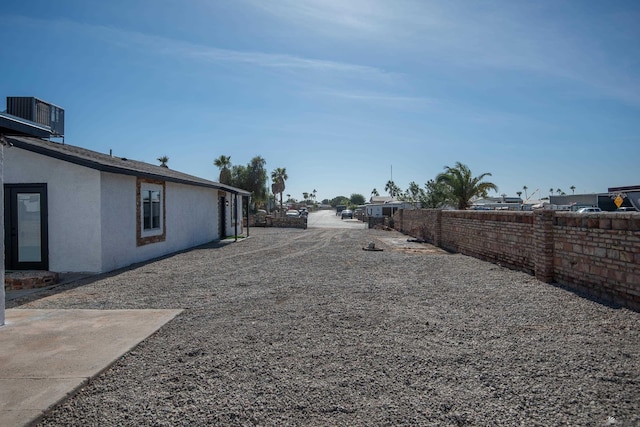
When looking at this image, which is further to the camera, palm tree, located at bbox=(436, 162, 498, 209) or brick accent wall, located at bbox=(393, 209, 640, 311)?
palm tree, located at bbox=(436, 162, 498, 209)

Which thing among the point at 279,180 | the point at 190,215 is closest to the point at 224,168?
the point at 279,180

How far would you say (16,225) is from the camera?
11.1 meters

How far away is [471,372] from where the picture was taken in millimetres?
4285

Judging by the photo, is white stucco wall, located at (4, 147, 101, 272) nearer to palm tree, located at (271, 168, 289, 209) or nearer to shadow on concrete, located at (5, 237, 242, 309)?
shadow on concrete, located at (5, 237, 242, 309)

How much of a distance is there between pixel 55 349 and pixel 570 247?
9096 mm

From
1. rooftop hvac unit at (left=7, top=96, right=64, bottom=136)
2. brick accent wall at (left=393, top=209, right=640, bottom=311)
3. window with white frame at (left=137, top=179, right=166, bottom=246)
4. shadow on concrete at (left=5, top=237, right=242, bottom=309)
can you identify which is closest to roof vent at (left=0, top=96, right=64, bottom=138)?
rooftop hvac unit at (left=7, top=96, right=64, bottom=136)

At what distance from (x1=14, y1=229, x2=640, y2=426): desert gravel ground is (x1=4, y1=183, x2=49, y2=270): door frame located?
3118mm

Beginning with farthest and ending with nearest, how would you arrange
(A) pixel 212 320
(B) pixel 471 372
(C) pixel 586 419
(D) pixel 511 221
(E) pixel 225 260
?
(E) pixel 225 260, (D) pixel 511 221, (A) pixel 212 320, (B) pixel 471 372, (C) pixel 586 419

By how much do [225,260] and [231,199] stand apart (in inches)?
505

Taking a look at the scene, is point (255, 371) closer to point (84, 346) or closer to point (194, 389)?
point (194, 389)

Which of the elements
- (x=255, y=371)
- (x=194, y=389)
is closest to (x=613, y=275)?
(x=255, y=371)

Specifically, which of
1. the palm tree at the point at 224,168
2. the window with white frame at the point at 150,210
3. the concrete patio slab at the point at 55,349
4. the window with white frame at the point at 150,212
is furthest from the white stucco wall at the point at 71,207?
the palm tree at the point at 224,168

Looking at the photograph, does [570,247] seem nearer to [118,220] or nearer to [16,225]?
[118,220]

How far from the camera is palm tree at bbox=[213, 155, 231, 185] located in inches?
2212
